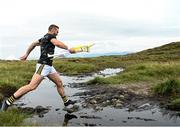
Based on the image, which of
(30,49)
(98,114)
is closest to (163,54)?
(30,49)

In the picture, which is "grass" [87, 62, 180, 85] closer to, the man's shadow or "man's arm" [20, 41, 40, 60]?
"man's arm" [20, 41, 40, 60]

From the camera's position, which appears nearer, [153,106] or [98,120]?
[98,120]

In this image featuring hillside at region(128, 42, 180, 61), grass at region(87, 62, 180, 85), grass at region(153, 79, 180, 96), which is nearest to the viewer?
grass at region(153, 79, 180, 96)

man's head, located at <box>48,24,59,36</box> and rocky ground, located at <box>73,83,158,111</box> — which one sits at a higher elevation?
man's head, located at <box>48,24,59,36</box>

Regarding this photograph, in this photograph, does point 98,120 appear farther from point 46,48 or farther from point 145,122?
point 46,48

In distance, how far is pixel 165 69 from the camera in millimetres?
28016

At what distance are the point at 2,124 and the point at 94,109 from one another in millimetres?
4414

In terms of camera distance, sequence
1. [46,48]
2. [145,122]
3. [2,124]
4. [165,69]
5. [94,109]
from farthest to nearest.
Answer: [165,69]
[94,109]
[46,48]
[145,122]
[2,124]

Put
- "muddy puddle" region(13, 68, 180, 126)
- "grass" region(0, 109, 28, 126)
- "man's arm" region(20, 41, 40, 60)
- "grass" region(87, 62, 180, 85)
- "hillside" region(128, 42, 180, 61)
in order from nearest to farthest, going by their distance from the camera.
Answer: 1. "grass" region(0, 109, 28, 126)
2. "muddy puddle" region(13, 68, 180, 126)
3. "man's arm" region(20, 41, 40, 60)
4. "grass" region(87, 62, 180, 85)
5. "hillside" region(128, 42, 180, 61)

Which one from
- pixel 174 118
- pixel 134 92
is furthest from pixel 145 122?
pixel 134 92

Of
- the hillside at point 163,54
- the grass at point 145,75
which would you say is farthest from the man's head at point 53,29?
the hillside at point 163,54

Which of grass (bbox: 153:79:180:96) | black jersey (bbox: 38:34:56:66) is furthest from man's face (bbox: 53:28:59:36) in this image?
grass (bbox: 153:79:180:96)

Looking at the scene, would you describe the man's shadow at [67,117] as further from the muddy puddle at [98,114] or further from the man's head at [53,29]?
the man's head at [53,29]

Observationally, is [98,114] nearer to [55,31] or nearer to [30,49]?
[55,31]
